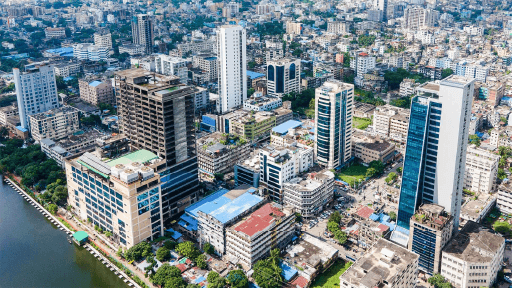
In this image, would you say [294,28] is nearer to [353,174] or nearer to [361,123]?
[361,123]

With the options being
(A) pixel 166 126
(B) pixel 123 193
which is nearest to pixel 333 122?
→ (A) pixel 166 126

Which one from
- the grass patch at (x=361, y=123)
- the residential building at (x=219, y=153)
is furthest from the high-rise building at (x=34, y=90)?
the grass patch at (x=361, y=123)

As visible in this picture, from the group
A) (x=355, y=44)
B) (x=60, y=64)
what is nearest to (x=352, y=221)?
(x=60, y=64)

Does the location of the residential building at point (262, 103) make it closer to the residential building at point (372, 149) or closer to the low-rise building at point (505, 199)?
the residential building at point (372, 149)

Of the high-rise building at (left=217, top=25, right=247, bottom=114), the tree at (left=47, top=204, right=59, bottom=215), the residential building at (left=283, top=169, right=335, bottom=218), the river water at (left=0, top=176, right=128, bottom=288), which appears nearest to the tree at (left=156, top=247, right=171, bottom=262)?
the river water at (left=0, top=176, right=128, bottom=288)

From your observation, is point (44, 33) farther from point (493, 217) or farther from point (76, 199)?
point (493, 217)
